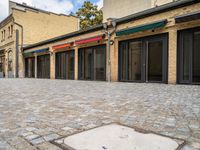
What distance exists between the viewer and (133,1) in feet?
54.3

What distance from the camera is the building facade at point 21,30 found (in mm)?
20922

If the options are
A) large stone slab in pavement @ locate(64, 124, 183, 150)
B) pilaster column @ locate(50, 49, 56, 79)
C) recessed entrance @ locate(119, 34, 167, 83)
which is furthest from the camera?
pilaster column @ locate(50, 49, 56, 79)

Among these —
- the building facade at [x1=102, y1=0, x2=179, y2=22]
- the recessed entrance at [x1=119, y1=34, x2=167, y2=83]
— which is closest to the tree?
the building facade at [x1=102, y1=0, x2=179, y2=22]

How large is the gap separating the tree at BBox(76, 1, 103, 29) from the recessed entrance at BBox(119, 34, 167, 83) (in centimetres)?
1569

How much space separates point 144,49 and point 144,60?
1.94 feet

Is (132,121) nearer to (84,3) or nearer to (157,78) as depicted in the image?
(157,78)

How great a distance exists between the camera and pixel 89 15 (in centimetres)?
2638

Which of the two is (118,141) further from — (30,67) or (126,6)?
(30,67)

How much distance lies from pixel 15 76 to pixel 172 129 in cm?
2113

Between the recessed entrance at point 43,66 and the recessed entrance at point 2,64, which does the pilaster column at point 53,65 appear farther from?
the recessed entrance at point 2,64

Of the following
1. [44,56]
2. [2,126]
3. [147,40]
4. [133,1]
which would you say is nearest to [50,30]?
[44,56]

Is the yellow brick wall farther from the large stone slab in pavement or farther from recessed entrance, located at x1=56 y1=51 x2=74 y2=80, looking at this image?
the large stone slab in pavement

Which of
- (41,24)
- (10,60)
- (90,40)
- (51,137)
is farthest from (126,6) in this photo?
(51,137)

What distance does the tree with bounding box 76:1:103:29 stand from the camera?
84.4ft
